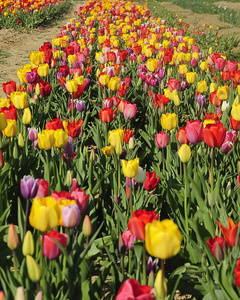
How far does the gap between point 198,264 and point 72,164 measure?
106 centimetres

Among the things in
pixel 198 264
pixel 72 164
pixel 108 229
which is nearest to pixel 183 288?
pixel 198 264

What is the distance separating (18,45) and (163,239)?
1097 cm

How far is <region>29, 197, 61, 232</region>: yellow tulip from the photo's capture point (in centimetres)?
131

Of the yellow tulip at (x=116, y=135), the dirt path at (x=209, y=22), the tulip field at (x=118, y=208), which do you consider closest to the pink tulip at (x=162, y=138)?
Result: the tulip field at (x=118, y=208)

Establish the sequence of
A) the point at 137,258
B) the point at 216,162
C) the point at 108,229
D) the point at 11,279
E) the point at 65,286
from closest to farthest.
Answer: the point at 11,279 < the point at 65,286 < the point at 137,258 < the point at 108,229 < the point at 216,162

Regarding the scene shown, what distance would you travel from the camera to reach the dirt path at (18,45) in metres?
7.65

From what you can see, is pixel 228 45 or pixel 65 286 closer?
pixel 65 286

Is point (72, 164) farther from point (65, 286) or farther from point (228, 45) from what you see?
point (228, 45)

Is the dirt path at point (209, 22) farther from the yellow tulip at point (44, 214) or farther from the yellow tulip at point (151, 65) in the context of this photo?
the yellow tulip at point (44, 214)

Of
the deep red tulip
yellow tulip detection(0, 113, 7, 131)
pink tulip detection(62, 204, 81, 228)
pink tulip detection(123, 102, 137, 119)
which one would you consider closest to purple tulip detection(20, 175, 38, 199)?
pink tulip detection(62, 204, 81, 228)

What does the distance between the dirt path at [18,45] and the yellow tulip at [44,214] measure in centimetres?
467

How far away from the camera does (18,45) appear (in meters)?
11.1

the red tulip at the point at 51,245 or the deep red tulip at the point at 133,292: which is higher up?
the deep red tulip at the point at 133,292

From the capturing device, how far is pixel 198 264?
6.15 ft
